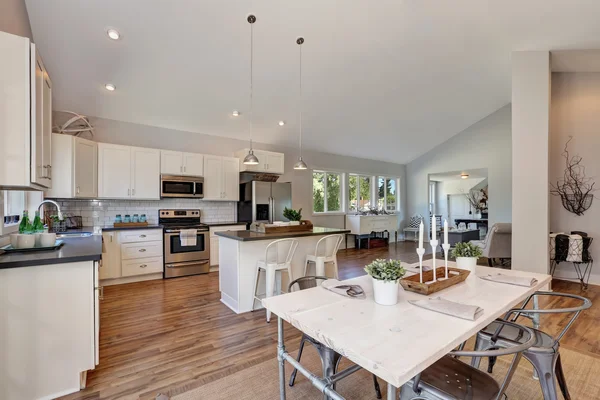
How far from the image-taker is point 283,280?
362 centimetres

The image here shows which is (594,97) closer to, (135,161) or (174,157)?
(174,157)

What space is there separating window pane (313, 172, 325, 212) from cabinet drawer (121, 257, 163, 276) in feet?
12.9

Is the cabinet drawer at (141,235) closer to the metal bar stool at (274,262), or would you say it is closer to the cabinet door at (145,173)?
the cabinet door at (145,173)

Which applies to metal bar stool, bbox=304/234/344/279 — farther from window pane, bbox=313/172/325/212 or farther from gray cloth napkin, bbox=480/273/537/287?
window pane, bbox=313/172/325/212

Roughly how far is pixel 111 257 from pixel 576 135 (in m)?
7.35

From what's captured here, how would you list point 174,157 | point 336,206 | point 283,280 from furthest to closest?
point 336,206 → point 174,157 → point 283,280

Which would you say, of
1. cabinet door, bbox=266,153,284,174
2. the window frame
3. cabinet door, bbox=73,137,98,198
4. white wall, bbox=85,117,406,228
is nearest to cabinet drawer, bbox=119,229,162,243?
cabinet door, bbox=73,137,98,198

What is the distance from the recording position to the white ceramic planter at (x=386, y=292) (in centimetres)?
142

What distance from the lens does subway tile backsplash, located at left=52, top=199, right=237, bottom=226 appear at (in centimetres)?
450

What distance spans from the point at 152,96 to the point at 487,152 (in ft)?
23.8

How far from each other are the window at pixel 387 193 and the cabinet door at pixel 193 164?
5.52 m

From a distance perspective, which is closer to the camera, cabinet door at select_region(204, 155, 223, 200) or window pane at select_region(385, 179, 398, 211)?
cabinet door at select_region(204, 155, 223, 200)

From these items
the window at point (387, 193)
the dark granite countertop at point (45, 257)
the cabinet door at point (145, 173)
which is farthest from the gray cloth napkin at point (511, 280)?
the window at point (387, 193)

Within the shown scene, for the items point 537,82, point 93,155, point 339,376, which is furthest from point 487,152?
Answer: point 93,155
